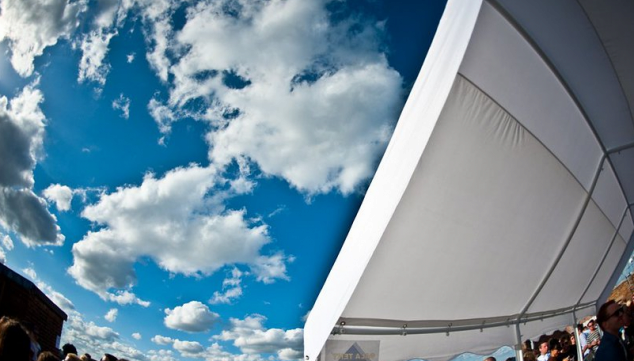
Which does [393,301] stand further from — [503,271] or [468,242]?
[503,271]

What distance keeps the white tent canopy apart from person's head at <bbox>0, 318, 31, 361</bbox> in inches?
61.5

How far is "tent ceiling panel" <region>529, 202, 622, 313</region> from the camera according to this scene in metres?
4.73

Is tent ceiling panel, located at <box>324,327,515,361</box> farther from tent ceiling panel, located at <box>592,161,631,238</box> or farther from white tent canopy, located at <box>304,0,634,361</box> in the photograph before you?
tent ceiling panel, located at <box>592,161,631,238</box>

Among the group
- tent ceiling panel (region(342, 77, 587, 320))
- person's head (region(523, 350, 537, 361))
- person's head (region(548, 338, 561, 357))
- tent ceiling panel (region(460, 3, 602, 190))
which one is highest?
tent ceiling panel (region(460, 3, 602, 190))

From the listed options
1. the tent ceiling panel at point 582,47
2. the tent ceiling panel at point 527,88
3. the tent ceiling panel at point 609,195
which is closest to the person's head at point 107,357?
the tent ceiling panel at point 527,88

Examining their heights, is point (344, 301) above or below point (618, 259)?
below

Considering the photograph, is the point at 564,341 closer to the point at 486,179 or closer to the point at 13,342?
the point at 486,179

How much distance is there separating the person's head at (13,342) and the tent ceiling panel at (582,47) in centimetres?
318

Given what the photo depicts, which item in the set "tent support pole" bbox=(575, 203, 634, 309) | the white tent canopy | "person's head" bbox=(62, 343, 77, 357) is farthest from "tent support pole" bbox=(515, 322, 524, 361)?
"person's head" bbox=(62, 343, 77, 357)

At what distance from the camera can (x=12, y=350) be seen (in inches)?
58.6

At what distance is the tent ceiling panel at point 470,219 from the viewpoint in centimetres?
278

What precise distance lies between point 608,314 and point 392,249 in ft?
→ 5.03

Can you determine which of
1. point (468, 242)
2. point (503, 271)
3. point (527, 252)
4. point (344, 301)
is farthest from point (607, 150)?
point (344, 301)

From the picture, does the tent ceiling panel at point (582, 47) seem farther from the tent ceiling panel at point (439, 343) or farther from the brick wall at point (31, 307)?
the brick wall at point (31, 307)
